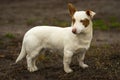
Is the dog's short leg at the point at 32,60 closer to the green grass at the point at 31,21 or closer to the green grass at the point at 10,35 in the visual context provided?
the green grass at the point at 10,35

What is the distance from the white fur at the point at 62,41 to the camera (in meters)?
7.83

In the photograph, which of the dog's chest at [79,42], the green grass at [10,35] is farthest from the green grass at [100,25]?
the dog's chest at [79,42]

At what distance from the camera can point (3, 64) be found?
9.51 m

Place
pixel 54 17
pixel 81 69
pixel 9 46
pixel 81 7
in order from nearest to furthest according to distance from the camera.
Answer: pixel 81 69, pixel 9 46, pixel 54 17, pixel 81 7

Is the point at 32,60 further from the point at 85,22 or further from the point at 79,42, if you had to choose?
the point at 85,22

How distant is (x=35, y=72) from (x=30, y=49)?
58 cm

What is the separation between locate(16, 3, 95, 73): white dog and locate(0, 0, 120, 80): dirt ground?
0.32 meters

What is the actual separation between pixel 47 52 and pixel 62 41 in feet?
6.88

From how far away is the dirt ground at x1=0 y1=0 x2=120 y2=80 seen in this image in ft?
27.5

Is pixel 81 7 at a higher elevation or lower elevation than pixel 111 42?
lower

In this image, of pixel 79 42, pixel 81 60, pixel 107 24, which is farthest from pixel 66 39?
pixel 107 24

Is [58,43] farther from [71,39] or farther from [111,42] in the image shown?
[111,42]

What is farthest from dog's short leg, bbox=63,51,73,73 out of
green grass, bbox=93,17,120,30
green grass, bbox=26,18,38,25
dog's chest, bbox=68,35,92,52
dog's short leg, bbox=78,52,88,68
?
green grass, bbox=26,18,38,25

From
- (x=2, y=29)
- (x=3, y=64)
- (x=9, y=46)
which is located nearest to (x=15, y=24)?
(x=2, y=29)
